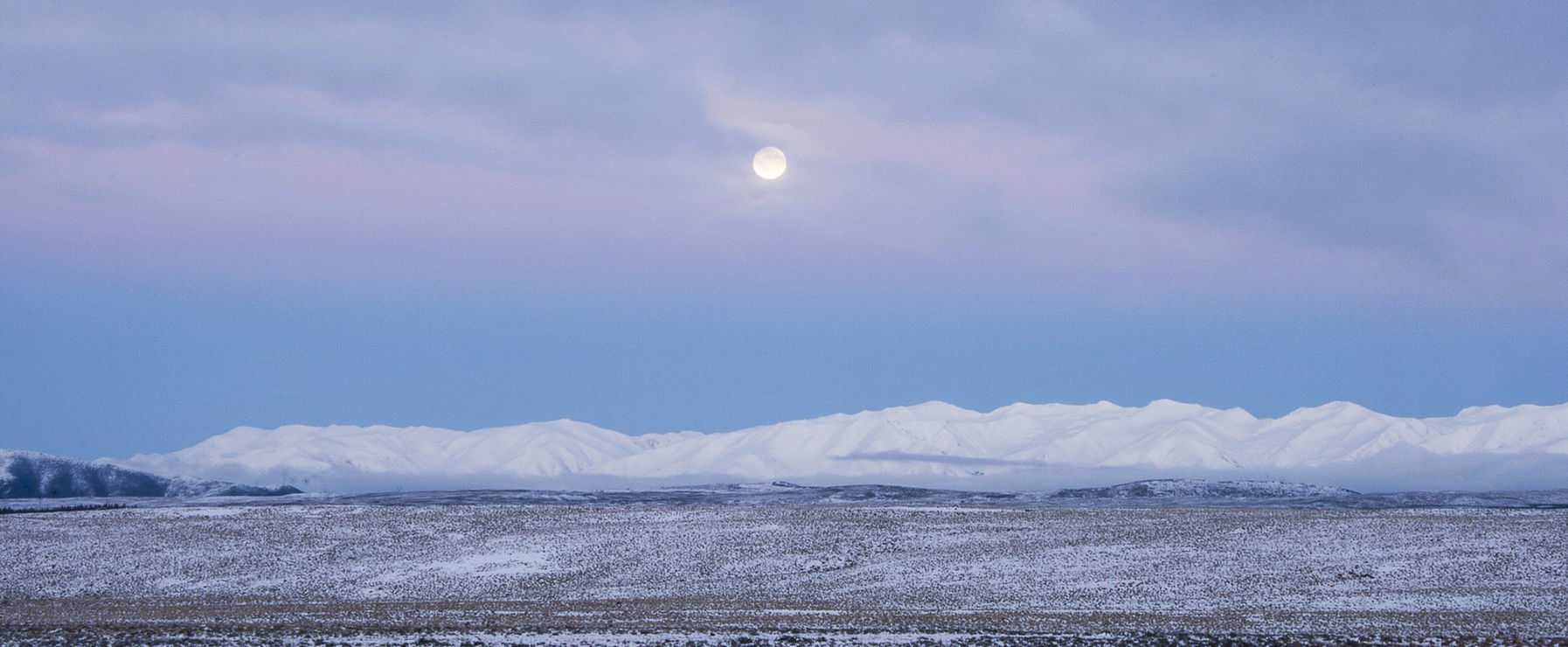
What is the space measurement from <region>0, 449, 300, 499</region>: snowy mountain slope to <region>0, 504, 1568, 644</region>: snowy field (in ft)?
350

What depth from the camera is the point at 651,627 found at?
38.1 meters

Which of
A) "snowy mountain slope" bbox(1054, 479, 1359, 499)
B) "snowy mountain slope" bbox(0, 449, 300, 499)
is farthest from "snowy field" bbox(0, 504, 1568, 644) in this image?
"snowy mountain slope" bbox(0, 449, 300, 499)

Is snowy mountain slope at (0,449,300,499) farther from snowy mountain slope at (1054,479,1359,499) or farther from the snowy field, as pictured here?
snowy mountain slope at (1054,479,1359,499)

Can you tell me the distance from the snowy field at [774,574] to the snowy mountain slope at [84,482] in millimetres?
106824

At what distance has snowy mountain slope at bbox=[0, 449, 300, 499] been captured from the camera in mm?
170625

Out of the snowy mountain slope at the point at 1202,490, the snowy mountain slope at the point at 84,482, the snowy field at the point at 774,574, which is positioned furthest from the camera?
the snowy mountain slope at the point at 84,482

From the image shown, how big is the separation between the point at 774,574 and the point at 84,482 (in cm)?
16375

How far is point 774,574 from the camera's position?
5538 cm

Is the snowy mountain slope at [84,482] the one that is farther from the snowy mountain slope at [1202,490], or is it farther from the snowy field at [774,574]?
the snowy mountain slope at [1202,490]

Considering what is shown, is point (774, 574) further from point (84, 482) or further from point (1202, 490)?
point (84, 482)

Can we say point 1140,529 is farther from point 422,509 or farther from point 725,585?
point 422,509

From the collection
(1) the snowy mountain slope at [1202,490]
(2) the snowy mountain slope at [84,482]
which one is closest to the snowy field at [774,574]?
(1) the snowy mountain slope at [1202,490]

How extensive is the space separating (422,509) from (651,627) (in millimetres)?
39641

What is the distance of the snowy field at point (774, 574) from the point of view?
126 ft
